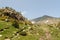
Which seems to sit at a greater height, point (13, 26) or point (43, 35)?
point (13, 26)

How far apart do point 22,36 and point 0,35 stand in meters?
4.86

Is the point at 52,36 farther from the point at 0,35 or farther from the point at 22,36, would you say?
the point at 0,35

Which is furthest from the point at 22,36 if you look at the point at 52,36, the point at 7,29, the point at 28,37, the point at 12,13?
the point at 12,13

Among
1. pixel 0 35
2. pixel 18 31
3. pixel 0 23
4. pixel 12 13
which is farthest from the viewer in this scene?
pixel 12 13

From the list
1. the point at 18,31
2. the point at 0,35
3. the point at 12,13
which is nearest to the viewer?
the point at 0,35

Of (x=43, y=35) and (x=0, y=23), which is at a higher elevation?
(x=0, y=23)

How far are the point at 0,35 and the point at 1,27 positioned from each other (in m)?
4.67

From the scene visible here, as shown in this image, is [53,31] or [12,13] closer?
[53,31]

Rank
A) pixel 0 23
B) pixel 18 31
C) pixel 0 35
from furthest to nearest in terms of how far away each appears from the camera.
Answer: pixel 0 23 < pixel 18 31 < pixel 0 35

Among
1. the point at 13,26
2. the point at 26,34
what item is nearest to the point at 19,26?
the point at 13,26

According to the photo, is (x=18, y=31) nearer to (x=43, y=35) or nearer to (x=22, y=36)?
(x=22, y=36)

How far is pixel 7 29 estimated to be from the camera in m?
46.5

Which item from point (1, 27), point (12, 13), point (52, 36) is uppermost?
point (12, 13)

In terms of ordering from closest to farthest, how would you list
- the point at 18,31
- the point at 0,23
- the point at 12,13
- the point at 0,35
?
the point at 0,35
the point at 18,31
the point at 0,23
the point at 12,13
